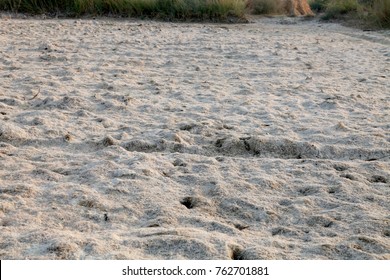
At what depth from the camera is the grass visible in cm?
921

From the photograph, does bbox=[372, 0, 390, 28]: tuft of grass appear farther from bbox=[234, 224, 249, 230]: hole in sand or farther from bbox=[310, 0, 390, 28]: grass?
bbox=[234, 224, 249, 230]: hole in sand

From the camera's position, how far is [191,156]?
3203 mm

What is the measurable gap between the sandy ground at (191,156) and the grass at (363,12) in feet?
11.7

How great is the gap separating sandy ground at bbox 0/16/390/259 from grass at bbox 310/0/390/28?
3.56m

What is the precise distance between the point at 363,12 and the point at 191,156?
779 centimetres

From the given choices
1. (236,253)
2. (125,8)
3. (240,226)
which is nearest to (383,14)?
(125,8)

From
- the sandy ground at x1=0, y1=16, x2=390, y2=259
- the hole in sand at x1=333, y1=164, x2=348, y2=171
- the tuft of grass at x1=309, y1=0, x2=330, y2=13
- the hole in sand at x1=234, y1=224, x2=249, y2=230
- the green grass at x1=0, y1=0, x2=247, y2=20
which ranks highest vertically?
the green grass at x1=0, y1=0, x2=247, y2=20

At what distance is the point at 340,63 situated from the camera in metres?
6.03

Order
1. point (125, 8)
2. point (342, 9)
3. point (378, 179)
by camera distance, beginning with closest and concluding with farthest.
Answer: point (378, 179) < point (125, 8) < point (342, 9)

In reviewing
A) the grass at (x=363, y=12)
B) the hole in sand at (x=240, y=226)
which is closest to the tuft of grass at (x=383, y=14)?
the grass at (x=363, y=12)

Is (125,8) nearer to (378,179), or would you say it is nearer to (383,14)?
(383,14)

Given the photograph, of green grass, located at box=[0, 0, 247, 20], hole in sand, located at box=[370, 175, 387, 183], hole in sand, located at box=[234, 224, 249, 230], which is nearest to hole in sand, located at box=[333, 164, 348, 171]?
hole in sand, located at box=[370, 175, 387, 183]
